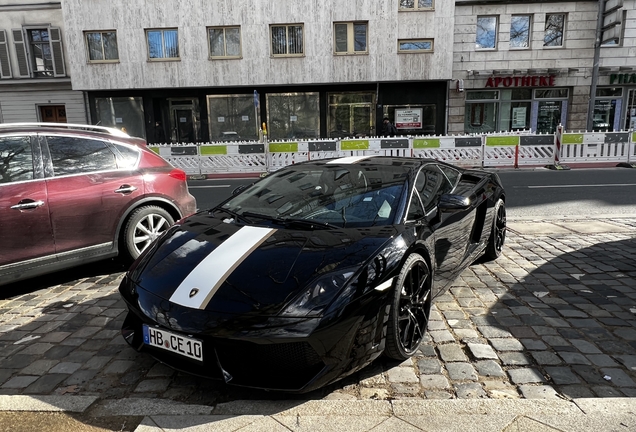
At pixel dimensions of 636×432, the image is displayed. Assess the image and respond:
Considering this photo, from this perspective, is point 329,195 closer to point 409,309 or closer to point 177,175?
point 409,309

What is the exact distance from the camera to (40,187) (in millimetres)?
4082

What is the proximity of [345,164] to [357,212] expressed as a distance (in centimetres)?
82

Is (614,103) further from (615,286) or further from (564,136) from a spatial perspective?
(615,286)

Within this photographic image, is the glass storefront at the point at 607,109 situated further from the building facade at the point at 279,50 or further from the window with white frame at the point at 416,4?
the window with white frame at the point at 416,4

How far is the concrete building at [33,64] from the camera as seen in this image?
2192 centimetres

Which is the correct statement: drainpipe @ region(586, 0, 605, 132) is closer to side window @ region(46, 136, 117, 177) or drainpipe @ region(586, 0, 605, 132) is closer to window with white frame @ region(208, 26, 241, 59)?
window with white frame @ region(208, 26, 241, 59)

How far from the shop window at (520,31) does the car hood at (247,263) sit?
22.0m

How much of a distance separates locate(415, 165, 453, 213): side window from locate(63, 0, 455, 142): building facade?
58.0 feet

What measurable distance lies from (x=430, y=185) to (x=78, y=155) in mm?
3448

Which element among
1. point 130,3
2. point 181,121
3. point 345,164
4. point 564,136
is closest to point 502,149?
point 564,136

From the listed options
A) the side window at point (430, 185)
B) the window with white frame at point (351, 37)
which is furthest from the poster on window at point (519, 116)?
the side window at point (430, 185)

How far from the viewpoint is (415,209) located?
11.1 ft

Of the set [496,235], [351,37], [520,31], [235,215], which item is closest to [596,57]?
[520,31]

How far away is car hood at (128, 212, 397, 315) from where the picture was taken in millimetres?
2482
